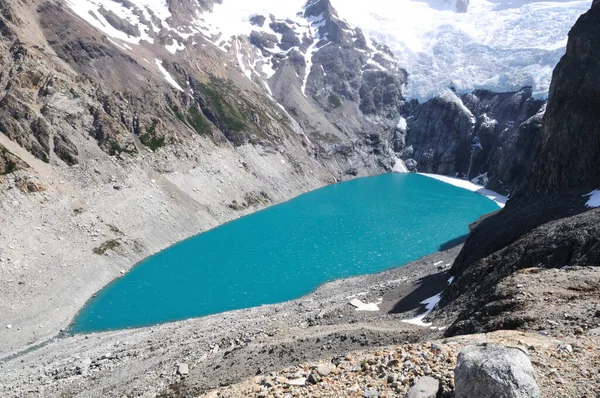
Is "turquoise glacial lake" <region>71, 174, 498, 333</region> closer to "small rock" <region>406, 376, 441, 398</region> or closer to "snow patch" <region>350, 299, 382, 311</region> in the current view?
"snow patch" <region>350, 299, 382, 311</region>

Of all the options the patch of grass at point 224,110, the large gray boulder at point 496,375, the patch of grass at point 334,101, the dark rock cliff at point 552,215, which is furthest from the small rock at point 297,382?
the patch of grass at point 334,101

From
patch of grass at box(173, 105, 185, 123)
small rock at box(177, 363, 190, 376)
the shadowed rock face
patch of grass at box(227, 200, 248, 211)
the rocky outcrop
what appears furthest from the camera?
the rocky outcrop

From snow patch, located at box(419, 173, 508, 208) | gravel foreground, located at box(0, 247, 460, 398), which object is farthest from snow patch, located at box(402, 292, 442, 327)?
snow patch, located at box(419, 173, 508, 208)

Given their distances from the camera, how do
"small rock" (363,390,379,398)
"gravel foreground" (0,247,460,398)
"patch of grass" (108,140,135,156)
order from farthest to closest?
"patch of grass" (108,140,135,156)
"gravel foreground" (0,247,460,398)
"small rock" (363,390,379,398)

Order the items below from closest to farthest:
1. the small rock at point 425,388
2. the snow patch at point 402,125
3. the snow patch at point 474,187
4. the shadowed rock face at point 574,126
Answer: the small rock at point 425,388 → the shadowed rock face at point 574,126 → the snow patch at point 474,187 → the snow patch at point 402,125

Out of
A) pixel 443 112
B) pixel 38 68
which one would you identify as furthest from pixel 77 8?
pixel 443 112

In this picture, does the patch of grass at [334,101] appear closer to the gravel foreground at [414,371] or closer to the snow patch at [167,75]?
the snow patch at [167,75]
